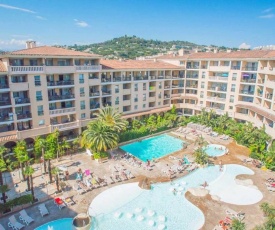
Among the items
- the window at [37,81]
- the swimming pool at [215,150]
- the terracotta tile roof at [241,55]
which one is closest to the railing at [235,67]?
the terracotta tile roof at [241,55]

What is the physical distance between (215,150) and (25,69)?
36.6 metres

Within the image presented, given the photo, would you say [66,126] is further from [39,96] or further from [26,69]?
[26,69]

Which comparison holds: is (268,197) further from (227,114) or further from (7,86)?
(7,86)

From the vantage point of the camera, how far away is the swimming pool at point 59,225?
78.1ft

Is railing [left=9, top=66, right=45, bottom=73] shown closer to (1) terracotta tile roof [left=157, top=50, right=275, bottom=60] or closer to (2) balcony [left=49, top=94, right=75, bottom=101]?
(2) balcony [left=49, top=94, right=75, bottom=101]

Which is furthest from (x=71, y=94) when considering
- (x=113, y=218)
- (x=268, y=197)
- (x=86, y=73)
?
(x=268, y=197)

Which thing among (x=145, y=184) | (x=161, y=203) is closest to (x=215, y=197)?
(x=161, y=203)

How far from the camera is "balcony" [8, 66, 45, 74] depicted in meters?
34.1

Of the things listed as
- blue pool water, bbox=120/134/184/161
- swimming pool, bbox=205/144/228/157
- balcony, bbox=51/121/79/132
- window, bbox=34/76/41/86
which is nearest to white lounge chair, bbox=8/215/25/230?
balcony, bbox=51/121/79/132

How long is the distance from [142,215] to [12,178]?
20.1 meters

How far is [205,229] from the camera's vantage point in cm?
2373

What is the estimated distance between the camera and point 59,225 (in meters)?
24.2

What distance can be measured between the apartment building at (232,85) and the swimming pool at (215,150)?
8.86 meters

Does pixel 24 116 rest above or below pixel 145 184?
above
